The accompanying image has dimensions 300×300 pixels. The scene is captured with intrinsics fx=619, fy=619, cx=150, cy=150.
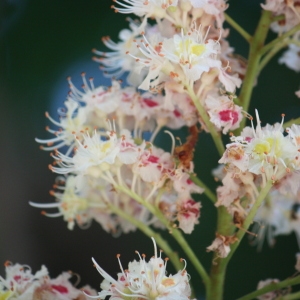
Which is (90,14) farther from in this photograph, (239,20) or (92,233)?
(92,233)

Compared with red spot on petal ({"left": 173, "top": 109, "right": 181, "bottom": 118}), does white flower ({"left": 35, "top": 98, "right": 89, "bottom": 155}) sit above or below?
above

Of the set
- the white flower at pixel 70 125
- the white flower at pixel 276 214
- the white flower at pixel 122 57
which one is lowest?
the white flower at pixel 276 214

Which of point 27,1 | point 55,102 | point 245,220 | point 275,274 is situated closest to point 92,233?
point 55,102

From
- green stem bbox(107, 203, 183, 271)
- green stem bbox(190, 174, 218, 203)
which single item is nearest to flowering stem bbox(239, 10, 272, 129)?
green stem bbox(190, 174, 218, 203)

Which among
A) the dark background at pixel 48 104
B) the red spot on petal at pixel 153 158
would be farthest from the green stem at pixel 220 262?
the dark background at pixel 48 104

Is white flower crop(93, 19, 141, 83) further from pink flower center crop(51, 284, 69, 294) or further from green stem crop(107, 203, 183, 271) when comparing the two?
pink flower center crop(51, 284, 69, 294)

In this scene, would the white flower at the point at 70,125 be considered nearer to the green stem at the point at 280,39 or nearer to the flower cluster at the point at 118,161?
the flower cluster at the point at 118,161

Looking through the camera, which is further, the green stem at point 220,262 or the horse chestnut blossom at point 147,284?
the green stem at point 220,262
